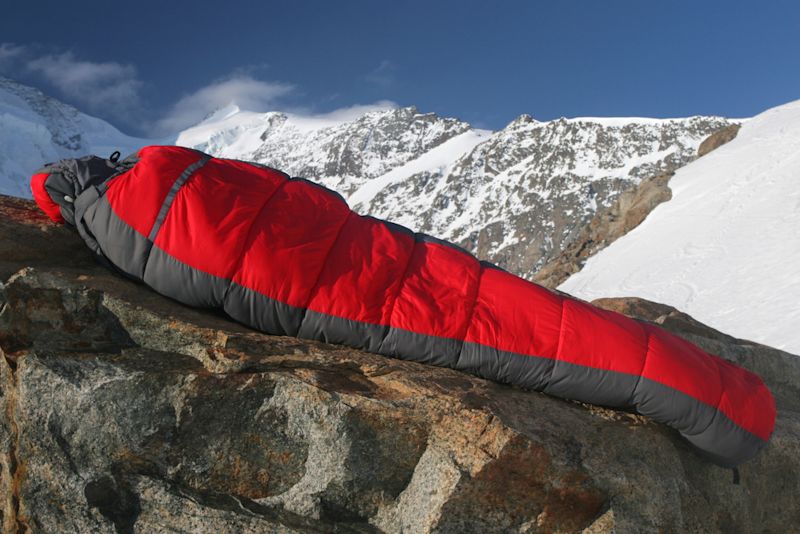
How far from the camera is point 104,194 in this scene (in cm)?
466

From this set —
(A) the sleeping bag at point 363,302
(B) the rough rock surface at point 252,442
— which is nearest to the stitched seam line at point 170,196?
(A) the sleeping bag at point 363,302

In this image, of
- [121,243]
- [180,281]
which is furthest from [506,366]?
[121,243]

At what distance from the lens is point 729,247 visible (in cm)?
2102

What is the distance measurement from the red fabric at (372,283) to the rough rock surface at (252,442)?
536 mm

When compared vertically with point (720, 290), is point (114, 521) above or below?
above

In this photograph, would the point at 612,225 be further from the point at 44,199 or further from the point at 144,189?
the point at 44,199

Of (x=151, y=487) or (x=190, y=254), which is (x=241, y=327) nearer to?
(x=190, y=254)

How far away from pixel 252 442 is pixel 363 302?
1365 millimetres

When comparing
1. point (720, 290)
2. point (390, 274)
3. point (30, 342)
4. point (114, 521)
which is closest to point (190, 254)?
point (30, 342)

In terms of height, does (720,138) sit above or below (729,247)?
above

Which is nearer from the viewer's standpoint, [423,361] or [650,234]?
[423,361]

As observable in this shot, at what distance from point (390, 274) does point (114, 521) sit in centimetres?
248

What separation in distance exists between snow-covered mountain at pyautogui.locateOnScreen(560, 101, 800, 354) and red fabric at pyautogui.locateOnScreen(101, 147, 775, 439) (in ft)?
33.0

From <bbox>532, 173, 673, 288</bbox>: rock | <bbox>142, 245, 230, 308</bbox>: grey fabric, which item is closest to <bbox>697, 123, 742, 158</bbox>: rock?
<bbox>532, 173, 673, 288</bbox>: rock
